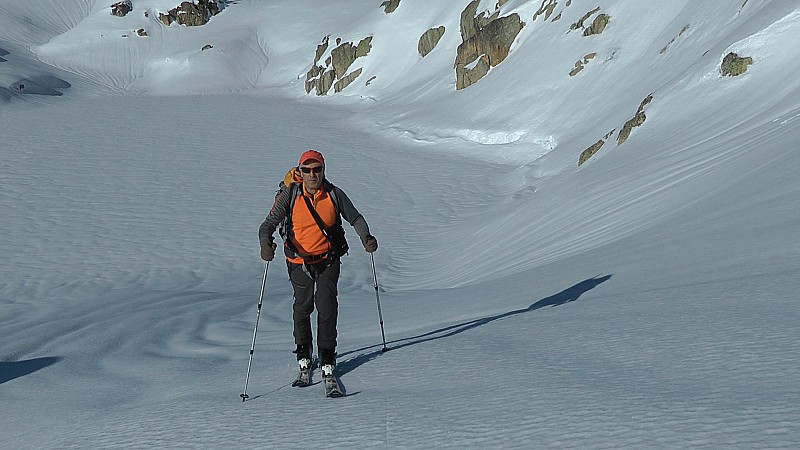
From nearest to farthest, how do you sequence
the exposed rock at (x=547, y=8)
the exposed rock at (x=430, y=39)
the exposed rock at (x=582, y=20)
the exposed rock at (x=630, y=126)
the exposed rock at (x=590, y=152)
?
the exposed rock at (x=630, y=126)
the exposed rock at (x=590, y=152)
the exposed rock at (x=582, y=20)
the exposed rock at (x=547, y=8)
the exposed rock at (x=430, y=39)

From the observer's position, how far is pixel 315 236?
4719 mm

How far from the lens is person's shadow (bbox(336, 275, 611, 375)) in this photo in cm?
562

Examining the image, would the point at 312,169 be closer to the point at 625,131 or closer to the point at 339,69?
the point at 625,131

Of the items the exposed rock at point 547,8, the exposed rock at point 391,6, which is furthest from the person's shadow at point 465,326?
the exposed rock at point 391,6

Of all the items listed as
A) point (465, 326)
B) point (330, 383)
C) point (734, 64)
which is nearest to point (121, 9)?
point (734, 64)

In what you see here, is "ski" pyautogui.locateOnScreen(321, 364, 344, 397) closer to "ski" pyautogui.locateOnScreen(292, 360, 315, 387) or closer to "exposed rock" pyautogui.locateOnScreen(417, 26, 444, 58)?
"ski" pyautogui.locateOnScreen(292, 360, 315, 387)

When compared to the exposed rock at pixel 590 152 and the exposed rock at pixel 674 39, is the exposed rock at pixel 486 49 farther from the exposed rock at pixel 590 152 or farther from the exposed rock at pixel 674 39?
the exposed rock at pixel 590 152

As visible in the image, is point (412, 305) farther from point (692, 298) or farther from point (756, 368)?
point (756, 368)

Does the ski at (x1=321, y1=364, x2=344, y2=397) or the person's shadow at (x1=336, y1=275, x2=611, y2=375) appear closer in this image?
the ski at (x1=321, y1=364, x2=344, y2=397)

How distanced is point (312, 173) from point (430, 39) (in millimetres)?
44048

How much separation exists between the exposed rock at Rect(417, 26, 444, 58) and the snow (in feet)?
40.7

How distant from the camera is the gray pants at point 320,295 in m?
4.81

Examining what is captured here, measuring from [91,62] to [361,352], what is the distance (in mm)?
78532

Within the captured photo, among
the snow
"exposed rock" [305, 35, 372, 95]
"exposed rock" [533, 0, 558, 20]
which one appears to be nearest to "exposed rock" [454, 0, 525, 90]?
"exposed rock" [533, 0, 558, 20]
